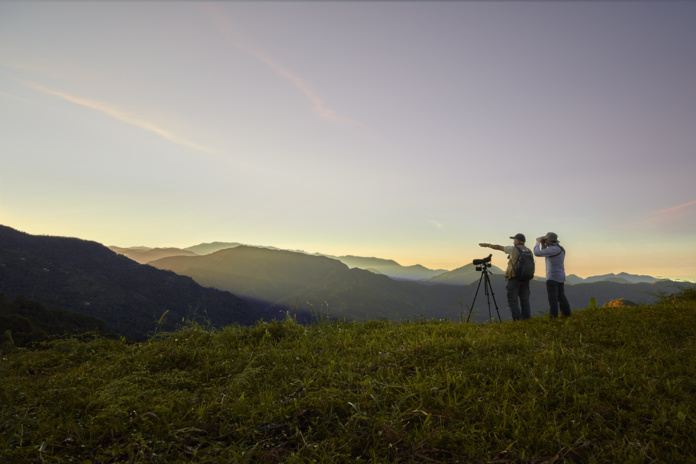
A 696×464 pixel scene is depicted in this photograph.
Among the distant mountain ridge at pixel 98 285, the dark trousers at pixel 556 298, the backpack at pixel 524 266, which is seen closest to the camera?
the dark trousers at pixel 556 298

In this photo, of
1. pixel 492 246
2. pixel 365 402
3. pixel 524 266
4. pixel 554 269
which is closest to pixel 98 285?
pixel 492 246

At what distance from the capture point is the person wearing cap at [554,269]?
10062 mm

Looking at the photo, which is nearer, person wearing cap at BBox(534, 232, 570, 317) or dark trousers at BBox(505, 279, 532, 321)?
person wearing cap at BBox(534, 232, 570, 317)

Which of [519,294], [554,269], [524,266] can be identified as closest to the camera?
[554,269]

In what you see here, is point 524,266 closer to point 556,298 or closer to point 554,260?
point 554,260

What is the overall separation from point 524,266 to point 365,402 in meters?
8.53

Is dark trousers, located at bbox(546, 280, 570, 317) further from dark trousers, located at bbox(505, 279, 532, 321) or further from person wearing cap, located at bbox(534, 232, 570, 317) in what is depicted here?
dark trousers, located at bbox(505, 279, 532, 321)

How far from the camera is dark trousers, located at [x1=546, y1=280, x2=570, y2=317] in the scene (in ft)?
32.6

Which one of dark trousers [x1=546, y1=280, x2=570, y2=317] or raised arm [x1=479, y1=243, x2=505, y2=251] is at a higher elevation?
raised arm [x1=479, y1=243, x2=505, y2=251]

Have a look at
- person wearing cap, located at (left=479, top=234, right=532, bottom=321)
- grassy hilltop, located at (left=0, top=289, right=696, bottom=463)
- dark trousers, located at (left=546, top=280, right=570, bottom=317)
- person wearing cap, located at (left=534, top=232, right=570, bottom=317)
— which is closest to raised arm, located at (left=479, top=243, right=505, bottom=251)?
person wearing cap, located at (left=479, top=234, right=532, bottom=321)

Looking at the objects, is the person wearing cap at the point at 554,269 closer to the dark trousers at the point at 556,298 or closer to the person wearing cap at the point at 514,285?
the dark trousers at the point at 556,298

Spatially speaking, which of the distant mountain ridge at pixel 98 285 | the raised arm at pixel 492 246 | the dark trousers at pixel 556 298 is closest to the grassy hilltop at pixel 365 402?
the dark trousers at pixel 556 298

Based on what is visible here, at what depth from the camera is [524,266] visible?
10641 mm

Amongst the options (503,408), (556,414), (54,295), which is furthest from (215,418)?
(54,295)
